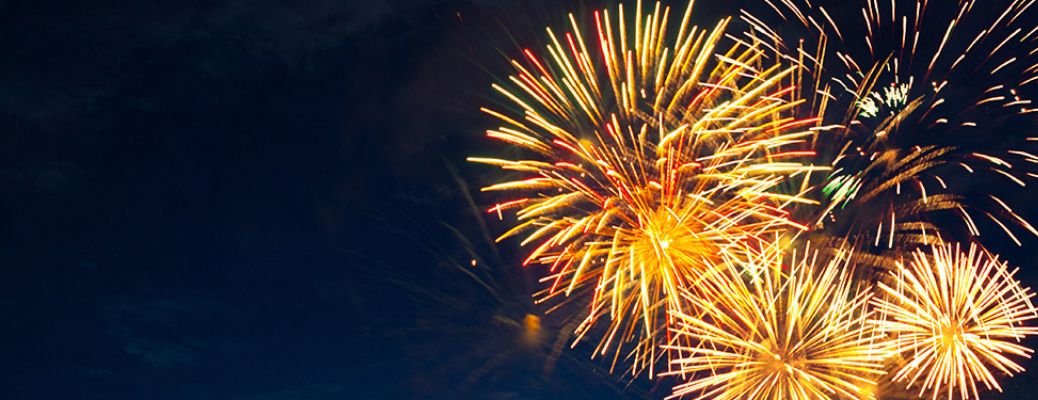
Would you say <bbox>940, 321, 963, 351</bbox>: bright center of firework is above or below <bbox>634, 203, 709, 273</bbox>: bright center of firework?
above

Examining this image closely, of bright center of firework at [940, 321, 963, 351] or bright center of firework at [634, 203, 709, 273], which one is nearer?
bright center of firework at [634, 203, 709, 273]

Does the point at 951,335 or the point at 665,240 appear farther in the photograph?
the point at 951,335

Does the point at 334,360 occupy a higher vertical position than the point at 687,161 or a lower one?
lower

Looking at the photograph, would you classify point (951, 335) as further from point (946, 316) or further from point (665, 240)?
point (665, 240)

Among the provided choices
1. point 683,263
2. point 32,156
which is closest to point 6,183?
point 32,156

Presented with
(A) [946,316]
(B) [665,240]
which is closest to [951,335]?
(A) [946,316]

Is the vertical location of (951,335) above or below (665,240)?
above

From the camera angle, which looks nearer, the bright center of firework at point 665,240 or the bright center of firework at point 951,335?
the bright center of firework at point 665,240

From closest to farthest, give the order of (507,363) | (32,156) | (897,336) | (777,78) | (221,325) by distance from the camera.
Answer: (777,78) < (897,336) < (32,156) < (221,325) < (507,363)

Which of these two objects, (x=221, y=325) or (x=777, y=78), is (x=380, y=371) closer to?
(x=221, y=325)

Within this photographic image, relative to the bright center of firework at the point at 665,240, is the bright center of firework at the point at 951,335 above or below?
above

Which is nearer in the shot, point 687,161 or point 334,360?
point 687,161
